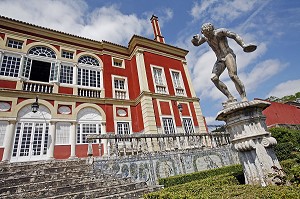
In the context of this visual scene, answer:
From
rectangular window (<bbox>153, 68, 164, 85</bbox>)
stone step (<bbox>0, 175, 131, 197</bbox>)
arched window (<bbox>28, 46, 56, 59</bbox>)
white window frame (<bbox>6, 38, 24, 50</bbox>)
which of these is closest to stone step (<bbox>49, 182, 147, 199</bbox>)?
stone step (<bbox>0, 175, 131, 197</bbox>)

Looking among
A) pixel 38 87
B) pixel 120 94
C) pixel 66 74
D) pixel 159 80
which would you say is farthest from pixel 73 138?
pixel 159 80

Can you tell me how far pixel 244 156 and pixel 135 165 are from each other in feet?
13.3

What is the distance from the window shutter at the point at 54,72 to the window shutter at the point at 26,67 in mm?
1503

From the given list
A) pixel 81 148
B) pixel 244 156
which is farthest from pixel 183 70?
pixel 244 156

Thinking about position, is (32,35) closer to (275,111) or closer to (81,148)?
(81,148)

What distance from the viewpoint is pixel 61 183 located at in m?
5.20

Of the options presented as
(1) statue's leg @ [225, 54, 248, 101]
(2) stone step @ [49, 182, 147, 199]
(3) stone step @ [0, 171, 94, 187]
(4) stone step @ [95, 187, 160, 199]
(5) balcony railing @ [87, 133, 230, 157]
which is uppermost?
(1) statue's leg @ [225, 54, 248, 101]

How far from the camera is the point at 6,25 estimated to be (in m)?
12.9

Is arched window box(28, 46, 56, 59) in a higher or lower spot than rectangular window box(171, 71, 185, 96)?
higher

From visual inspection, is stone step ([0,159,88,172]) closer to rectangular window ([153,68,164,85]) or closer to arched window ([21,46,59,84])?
arched window ([21,46,59,84])

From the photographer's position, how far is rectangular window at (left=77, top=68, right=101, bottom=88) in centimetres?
1484

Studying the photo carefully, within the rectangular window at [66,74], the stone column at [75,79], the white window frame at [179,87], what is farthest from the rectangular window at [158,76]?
the rectangular window at [66,74]

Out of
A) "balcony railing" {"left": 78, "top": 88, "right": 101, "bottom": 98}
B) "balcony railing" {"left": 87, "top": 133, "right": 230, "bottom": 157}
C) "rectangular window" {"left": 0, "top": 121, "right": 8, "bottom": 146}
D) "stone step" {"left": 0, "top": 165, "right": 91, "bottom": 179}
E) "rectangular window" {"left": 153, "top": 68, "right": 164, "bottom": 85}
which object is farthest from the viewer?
"rectangular window" {"left": 153, "top": 68, "right": 164, "bottom": 85}

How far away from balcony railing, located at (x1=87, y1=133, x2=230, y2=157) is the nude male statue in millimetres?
4131
